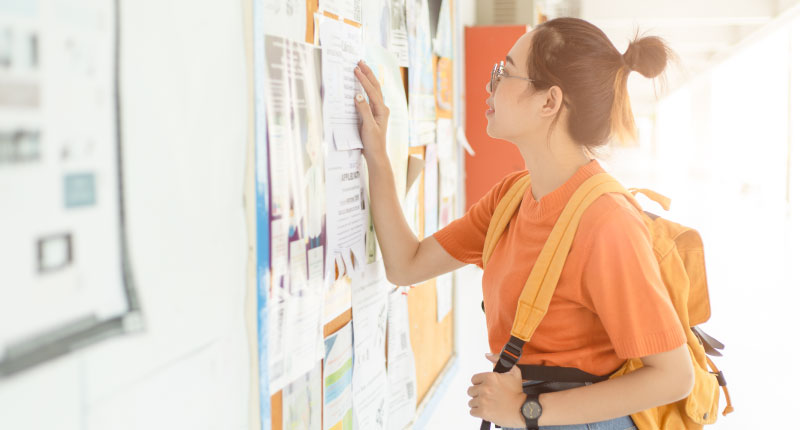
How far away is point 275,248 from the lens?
1.26 metres

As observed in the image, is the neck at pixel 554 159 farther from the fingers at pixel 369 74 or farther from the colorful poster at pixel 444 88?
the colorful poster at pixel 444 88

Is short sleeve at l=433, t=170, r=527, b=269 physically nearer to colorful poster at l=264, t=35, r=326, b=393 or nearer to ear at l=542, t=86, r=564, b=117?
ear at l=542, t=86, r=564, b=117

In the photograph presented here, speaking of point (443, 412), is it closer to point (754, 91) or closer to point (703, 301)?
point (703, 301)

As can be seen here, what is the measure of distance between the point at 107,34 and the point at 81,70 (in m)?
0.06

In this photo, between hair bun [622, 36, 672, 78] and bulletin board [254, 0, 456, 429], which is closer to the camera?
bulletin board [254, 0, 456, 429]

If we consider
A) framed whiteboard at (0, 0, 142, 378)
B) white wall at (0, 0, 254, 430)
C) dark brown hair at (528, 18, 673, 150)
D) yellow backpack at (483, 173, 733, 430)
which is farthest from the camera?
dark brown hair at (528, 18, 673, 150)

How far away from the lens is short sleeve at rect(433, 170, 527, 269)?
176cm

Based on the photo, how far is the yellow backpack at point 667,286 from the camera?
1.33 metres

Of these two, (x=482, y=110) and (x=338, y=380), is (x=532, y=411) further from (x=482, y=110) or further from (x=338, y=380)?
(x=482, y=110)

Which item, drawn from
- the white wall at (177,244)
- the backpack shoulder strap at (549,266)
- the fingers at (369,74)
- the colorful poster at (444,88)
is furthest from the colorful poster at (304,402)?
the colorful poster at (444,88)

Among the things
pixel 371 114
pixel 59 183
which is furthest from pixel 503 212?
pixel 59 183

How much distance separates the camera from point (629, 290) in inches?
48.4

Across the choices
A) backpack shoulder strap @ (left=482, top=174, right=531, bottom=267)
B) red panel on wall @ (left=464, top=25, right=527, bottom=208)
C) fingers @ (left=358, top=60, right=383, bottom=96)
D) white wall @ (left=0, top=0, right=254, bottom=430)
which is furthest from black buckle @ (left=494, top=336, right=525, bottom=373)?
red panel on wall @ (left=464, top=25, right=527, bottom=208)

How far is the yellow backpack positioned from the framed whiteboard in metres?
0.79
